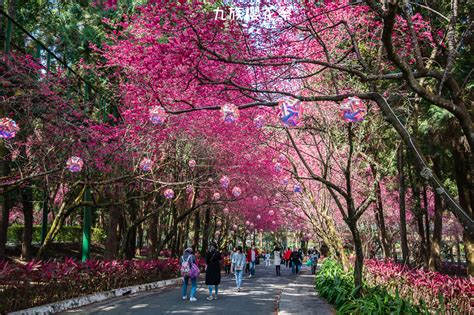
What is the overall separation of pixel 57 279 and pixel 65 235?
25736 mm

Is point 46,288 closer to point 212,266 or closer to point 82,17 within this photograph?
point 212,266

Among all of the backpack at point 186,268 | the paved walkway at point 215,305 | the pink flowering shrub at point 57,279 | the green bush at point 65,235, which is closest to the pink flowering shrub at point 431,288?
the paved walkway at point 215,305

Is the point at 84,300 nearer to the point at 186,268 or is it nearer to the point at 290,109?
the point at 186,268

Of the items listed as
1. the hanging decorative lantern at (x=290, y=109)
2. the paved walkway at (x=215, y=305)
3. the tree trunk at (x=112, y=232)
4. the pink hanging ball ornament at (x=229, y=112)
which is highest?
the pink hanging ball ornament at (x=229, y=112)

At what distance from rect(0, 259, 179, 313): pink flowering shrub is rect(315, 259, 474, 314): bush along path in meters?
6.97

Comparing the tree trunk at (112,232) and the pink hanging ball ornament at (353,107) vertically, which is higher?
the pink hanging ball ornament at (353,107)

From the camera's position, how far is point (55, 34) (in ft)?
60.5

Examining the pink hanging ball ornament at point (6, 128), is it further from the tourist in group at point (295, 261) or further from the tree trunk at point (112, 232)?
the tourist in group at point (295, 261)

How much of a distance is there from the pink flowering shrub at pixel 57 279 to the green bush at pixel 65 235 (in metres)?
20.2

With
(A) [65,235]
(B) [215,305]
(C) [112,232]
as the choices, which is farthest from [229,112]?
(A) [65,235]

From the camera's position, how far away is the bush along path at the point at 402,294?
Answer: 773 centimetres

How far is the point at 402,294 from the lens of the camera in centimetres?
1134

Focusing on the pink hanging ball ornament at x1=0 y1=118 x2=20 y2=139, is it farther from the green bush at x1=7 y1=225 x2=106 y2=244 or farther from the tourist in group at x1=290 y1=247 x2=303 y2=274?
the green bush at x1=7 y1=225 x2=106 y2=244

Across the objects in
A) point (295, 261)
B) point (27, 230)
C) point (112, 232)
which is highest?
point (27, 230)
